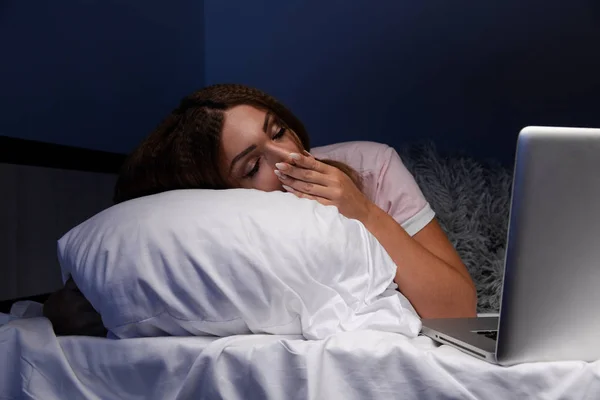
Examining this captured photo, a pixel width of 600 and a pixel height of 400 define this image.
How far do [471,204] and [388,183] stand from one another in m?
0.39

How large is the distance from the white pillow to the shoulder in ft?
1.61

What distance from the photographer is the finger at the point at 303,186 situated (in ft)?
3.71

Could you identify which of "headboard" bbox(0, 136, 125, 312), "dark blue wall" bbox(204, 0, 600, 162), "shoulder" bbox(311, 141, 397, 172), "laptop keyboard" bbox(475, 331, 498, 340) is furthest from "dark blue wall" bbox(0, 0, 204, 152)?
"laptop keyboard" bbox(475, 331, 498, 340)

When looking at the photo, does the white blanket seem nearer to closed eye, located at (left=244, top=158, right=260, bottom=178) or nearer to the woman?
the woman

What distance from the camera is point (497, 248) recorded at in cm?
169

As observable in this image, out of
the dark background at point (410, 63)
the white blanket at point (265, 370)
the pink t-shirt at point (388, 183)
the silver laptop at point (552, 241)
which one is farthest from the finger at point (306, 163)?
the dark background at point (410, 63)

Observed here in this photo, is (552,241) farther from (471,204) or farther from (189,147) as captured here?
(471,204)

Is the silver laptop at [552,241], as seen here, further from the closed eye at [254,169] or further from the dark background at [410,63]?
the dark background at [410,63]

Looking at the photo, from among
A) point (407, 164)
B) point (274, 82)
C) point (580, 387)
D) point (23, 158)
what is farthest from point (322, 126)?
point (580, 387)

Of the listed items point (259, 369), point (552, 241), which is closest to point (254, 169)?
point (259, 369)

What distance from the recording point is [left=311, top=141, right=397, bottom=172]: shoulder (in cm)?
142

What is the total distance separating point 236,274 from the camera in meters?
0.85

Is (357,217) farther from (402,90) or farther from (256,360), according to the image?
(402,90)

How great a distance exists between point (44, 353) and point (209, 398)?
0.85 feet
